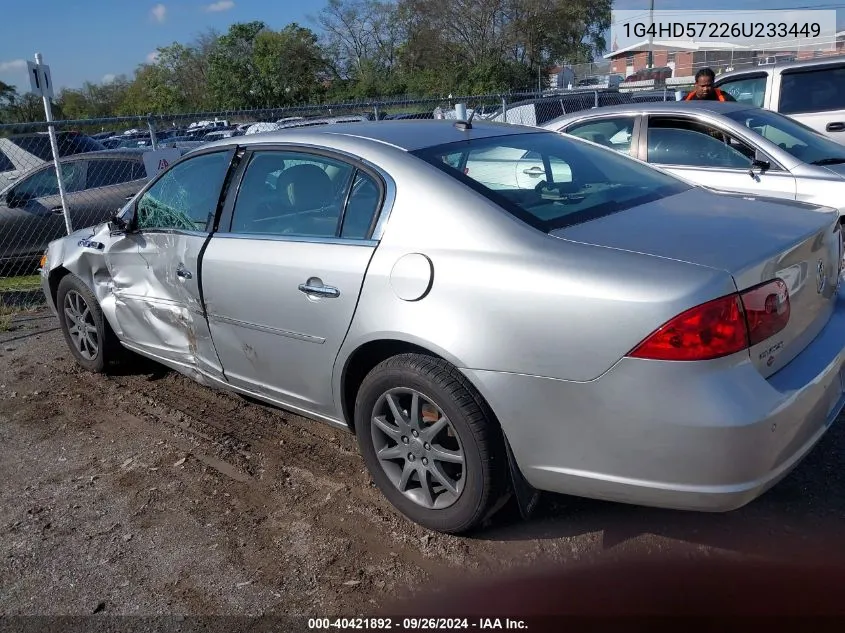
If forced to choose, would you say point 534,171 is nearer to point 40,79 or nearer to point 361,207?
point 361,207

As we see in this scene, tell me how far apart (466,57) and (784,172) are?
151ft

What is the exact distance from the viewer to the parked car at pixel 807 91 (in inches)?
351

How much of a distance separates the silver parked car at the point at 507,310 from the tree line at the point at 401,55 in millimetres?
38736

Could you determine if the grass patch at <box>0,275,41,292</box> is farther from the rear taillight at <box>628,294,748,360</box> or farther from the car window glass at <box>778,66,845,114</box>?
the car window glass at <box>778,66,845,114</box>

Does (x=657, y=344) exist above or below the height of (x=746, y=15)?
below

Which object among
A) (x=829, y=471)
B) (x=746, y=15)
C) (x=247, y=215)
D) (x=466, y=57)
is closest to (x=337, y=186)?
(x=247, y=215)

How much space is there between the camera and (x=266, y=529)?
330 centimetres

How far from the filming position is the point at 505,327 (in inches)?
105

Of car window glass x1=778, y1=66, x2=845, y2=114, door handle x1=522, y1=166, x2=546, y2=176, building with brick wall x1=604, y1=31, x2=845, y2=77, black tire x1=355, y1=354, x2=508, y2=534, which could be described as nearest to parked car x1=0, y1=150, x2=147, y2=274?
door handle x1=522, y1=166, x2=546, y2=176

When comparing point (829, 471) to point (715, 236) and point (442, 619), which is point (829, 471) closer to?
point (715, 236)

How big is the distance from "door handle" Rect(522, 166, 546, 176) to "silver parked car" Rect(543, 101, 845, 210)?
10.6 feet

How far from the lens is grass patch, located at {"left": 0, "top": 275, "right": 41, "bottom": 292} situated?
8.64m

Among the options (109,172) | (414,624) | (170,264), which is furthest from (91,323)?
(109,172)

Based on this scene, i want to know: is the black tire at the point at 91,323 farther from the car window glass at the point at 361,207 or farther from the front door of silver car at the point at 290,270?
the car window glass at the point at 361,207
